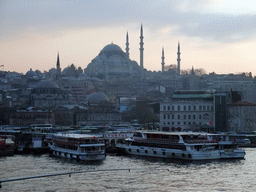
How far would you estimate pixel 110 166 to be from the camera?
41.5 meters

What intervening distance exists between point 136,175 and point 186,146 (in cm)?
999

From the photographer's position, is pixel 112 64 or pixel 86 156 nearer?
pixel 86 156

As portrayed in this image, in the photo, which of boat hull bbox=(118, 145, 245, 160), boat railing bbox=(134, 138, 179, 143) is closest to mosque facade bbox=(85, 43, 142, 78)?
boat railing bbox=(134, 138, 179, 143)

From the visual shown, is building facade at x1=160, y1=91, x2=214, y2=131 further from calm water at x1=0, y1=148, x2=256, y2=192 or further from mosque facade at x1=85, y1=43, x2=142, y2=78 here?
mosque facade at x1=85, y1=43, x2=142, y2=78

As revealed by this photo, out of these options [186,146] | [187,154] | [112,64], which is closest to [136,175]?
[187,154]

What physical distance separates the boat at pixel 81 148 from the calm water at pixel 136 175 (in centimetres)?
85

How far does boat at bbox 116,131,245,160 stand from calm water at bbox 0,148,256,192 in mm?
1432

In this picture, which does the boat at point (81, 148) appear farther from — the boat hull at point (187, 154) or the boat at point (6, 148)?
the boat hull at point (187, 154)

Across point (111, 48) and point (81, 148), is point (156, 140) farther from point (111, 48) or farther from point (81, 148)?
point (111, 48)

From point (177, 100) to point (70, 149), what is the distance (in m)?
27.3

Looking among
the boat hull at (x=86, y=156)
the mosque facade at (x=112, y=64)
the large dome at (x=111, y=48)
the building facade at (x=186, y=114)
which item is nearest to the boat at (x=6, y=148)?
the boat hull at (x=86, y=156)

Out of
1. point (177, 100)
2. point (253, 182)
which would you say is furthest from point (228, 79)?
point (253, 182)

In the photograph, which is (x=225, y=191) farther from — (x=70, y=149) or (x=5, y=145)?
(x=5, y=145)

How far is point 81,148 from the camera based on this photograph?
4525 centimetres
